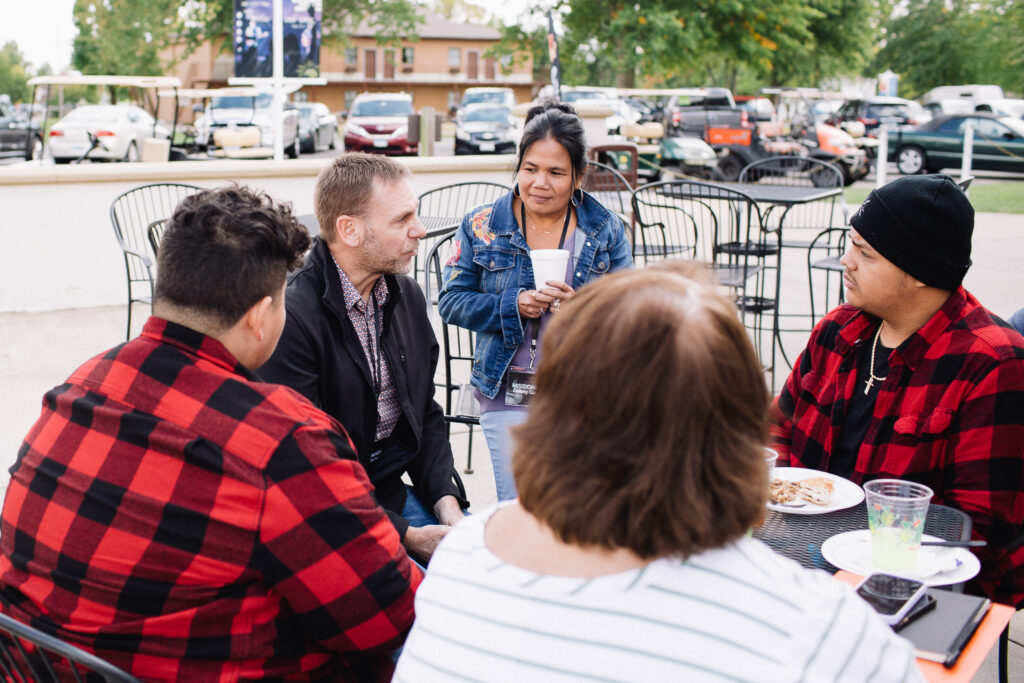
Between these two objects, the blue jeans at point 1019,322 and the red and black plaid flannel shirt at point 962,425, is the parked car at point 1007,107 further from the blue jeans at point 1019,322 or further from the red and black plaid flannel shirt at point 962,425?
the red and black plaid flannel shirt at point 962,425

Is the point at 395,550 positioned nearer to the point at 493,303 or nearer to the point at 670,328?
the point at 670,328

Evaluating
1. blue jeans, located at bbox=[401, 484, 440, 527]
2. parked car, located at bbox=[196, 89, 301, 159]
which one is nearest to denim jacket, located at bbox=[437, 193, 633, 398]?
blue jeans, located at bbox=[401, 484, 440, 527]

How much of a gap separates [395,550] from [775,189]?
18.1 ft

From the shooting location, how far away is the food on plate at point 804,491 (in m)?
2.09

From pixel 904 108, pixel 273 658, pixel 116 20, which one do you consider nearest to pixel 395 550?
pixel 273 658

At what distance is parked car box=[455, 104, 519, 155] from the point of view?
891 inches

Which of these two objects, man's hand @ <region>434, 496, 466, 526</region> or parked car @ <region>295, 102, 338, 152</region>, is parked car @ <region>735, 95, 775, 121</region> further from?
man's hand @ <region>434, 496, 466, 526</region>

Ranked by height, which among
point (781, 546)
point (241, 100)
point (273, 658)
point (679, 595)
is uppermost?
point (241, 100)

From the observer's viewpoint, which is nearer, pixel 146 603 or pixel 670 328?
pixel 670 328

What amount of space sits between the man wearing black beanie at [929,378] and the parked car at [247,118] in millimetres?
20923

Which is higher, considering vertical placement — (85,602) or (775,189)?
(775,189)

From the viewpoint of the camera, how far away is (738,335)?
3.64ft

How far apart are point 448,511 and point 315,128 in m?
26.6

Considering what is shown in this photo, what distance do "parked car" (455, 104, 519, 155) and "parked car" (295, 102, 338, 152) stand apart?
5729mm
